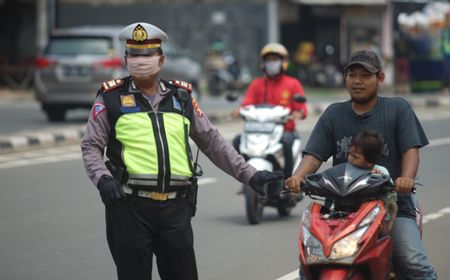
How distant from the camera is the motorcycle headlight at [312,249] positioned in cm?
516

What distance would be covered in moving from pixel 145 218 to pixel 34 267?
10.7 feet

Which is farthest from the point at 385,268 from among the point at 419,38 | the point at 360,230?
the point at 419,38

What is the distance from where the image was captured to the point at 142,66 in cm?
562

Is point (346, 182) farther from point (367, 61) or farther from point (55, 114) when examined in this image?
point (55, 114)

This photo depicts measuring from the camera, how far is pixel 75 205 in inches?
472

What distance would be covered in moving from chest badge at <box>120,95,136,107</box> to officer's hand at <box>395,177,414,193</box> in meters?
1.31

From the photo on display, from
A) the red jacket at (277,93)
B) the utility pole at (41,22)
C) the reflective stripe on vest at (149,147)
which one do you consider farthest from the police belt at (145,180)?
the utility pole at (41,22)

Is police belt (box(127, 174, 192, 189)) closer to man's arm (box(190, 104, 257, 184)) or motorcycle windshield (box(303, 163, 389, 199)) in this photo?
man's arm (box(190, 104, 257, 184))

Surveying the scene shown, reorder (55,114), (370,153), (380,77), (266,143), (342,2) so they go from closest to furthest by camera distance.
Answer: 1. (370,153)
2. (380,77)
3. (266,143)
4. (55,114)
5. (342,2)

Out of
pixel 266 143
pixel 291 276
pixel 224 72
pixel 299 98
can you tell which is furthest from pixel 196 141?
pixel 224 72

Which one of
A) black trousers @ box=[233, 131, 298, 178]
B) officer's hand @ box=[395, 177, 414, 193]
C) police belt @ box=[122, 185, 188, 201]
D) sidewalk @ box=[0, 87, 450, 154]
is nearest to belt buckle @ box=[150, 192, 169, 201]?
police belt @ box=[122, 185, 188, 201]

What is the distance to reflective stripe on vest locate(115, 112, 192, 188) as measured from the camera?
5523mm

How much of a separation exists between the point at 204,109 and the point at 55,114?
13.9 ft

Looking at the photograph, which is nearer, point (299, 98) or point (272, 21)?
point (299, 98)
